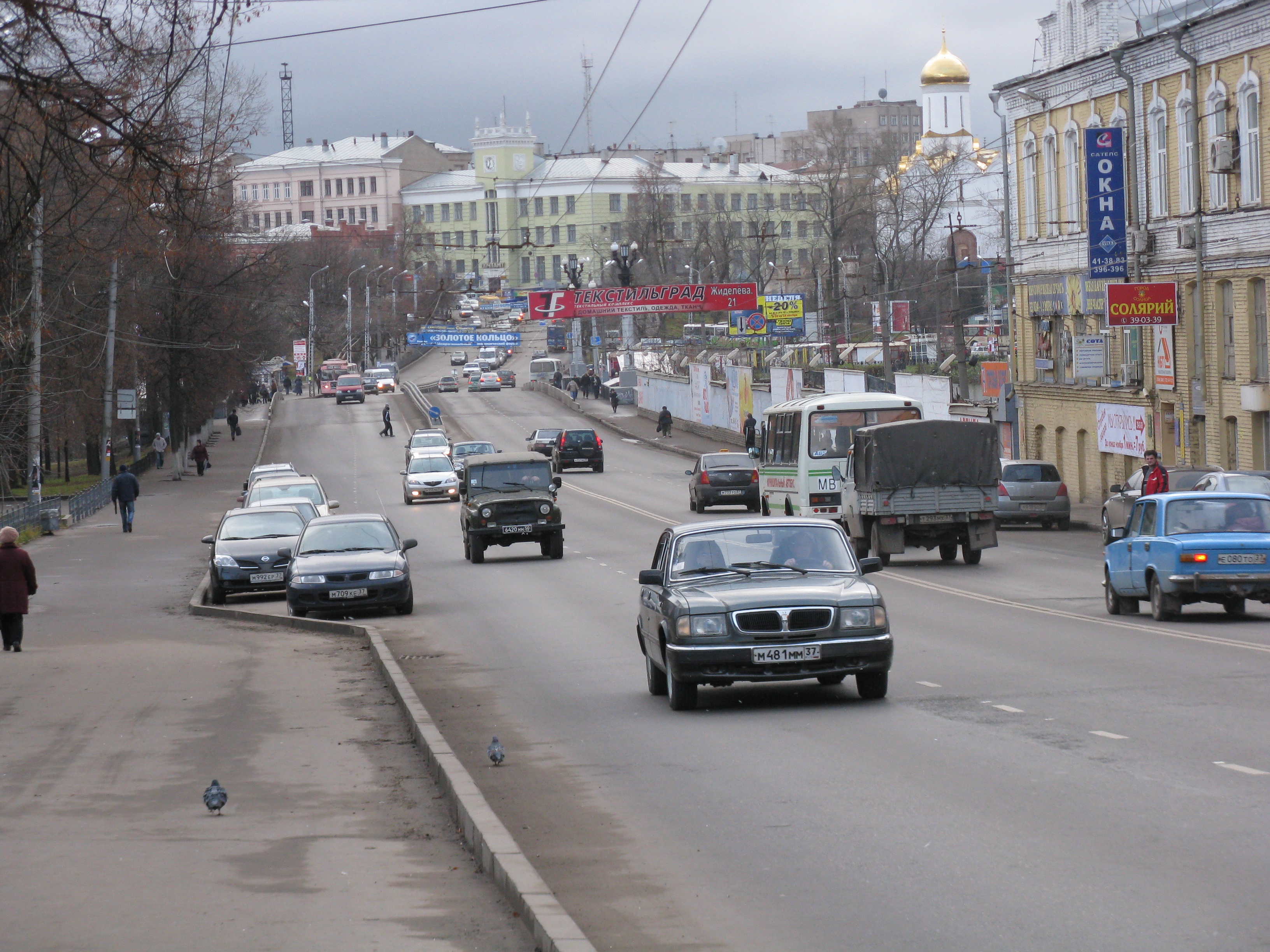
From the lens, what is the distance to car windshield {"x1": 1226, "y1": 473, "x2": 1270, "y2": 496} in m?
28.2

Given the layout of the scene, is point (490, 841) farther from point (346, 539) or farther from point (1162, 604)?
point (346, 539)

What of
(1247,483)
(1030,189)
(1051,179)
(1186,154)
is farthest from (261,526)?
(1030,189)

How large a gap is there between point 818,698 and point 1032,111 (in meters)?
38.0

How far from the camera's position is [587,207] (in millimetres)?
171375

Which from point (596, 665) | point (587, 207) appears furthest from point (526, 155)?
point (596, 665)

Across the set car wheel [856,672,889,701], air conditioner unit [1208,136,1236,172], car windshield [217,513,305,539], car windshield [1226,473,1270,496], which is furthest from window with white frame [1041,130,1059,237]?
car wheel [856,672,889,701]

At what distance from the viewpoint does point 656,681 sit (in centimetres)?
1450

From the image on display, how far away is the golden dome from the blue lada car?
12246 cm

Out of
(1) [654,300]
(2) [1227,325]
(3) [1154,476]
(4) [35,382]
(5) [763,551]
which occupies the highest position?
(1) [654,300]

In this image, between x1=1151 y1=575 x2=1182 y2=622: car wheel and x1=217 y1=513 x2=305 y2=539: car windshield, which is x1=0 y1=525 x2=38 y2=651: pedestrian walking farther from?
x1=1151 y1=575 x2=1182 y2=622: car wheel

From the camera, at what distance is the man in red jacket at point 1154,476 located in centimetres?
2802

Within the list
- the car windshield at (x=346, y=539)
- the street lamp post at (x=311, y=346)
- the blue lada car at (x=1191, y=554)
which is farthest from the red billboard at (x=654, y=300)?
the blue lada car at (x=1191, y=554)

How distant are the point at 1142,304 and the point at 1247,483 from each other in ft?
36.2

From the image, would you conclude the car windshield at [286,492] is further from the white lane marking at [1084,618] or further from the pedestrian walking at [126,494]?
the white lane marking at [1084,618]
